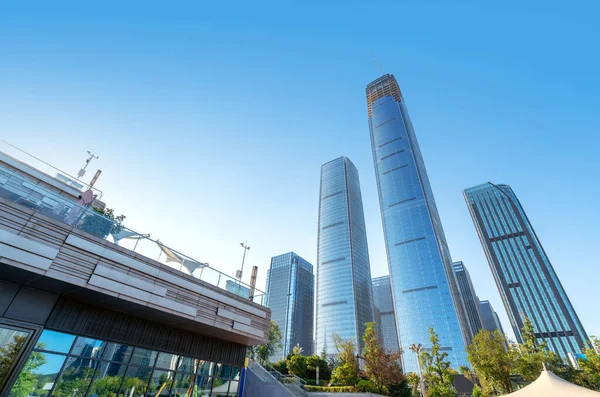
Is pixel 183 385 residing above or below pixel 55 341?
below

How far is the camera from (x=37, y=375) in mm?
9938

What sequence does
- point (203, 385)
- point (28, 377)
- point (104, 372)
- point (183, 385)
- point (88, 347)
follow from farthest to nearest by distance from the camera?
1. point (203, 385)
2. point (183, 385)
3. point (104, 372)
4. point (88, 347)
5. point (28, 377)

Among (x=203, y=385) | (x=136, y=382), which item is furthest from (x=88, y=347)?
(x=203, y=385)

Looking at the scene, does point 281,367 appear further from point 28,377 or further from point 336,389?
point 28,377

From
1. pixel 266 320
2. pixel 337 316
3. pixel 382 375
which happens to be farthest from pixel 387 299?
pixel 266 320

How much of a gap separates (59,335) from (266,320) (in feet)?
30.7

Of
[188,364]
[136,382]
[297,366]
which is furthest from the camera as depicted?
[297,366]

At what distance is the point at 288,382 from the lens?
71.5ft

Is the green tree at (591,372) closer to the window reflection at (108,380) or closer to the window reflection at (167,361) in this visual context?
the window reflection at (167,361)

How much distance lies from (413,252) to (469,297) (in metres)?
51.1

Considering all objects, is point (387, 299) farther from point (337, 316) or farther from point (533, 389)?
point (533, 389)

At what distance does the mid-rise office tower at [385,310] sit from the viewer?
16338 cm

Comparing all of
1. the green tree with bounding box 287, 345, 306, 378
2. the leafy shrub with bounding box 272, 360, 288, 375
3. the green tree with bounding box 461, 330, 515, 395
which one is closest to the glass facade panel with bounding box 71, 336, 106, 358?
the green tree with bounding box 287, 345, 306, 378

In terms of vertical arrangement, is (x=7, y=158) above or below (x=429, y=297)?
below
